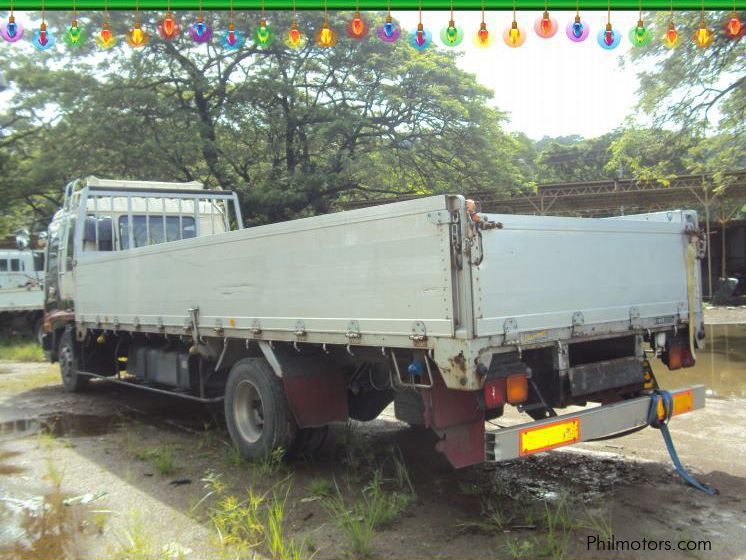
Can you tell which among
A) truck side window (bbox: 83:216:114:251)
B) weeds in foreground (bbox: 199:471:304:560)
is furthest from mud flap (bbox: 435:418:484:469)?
truck side window (bbox: 83:216:114:251)

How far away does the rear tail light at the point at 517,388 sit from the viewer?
3896mm

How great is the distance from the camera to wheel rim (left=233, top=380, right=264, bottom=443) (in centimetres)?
551

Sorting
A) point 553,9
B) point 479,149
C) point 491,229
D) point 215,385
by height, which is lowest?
point 215,385

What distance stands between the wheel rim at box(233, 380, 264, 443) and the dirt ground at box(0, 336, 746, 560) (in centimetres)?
25

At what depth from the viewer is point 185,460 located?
5734mm

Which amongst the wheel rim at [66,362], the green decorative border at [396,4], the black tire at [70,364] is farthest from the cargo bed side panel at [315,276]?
the wheel rim at [66,362]

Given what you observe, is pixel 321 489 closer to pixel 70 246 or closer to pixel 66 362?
pixel 70 246

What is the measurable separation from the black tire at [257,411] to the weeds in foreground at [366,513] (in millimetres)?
733

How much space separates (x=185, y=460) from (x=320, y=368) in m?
1.74

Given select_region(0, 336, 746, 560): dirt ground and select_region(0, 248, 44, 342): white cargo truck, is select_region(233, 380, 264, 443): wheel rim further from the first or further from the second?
select_region(0, 248, 44, 342): white cargo truck

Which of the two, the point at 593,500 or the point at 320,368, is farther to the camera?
the point at 320,368

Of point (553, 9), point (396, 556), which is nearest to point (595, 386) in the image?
point (396, 556)

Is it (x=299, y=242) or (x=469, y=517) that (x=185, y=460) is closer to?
(x=299, y=242)

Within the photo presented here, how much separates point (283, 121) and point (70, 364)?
443 inches
